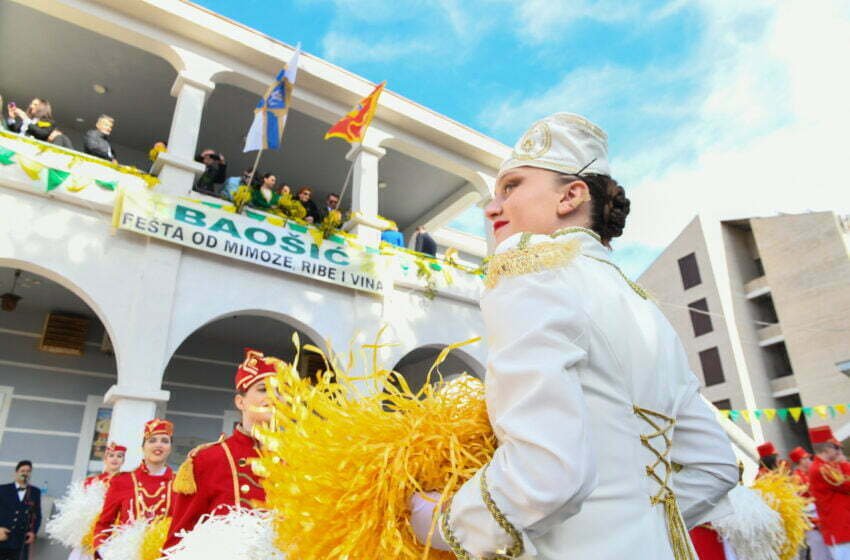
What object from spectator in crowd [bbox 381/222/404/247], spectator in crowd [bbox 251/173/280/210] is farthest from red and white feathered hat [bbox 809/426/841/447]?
spectator in crowd [bbox 251/173/280/210]

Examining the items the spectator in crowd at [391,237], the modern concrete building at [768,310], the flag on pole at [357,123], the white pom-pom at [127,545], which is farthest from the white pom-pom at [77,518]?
the modern concrete building at [768,310]

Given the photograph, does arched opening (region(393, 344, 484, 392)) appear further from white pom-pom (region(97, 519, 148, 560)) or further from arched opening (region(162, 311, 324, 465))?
white pom-pom (region(97, 519, 148, 560))

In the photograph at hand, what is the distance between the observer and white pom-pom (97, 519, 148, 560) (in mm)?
3557

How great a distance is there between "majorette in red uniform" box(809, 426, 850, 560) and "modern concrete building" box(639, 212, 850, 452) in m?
19.1

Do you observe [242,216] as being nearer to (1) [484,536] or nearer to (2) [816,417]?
(1) [484,536]

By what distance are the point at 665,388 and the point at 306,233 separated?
325 inches

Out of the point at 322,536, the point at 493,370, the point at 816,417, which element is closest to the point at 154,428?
the point at 322,536

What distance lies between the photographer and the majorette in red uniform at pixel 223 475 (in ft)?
9.59

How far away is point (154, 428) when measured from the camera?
5465 mm

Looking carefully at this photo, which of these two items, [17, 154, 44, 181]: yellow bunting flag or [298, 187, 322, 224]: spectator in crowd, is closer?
[17, 154, 44, 181]: yellow bunting flag

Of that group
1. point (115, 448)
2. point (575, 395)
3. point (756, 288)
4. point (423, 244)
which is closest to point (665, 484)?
point (575, 395)

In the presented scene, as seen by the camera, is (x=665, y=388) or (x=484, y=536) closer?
(x=484, y=536)

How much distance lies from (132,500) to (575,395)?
5.20m

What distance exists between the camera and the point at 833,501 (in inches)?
280
